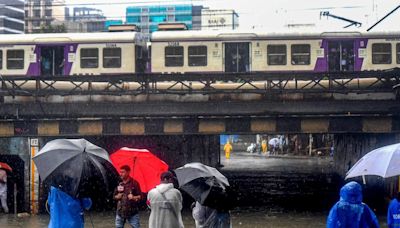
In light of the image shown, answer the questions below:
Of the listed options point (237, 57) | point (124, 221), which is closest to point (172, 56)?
point (237, 57)

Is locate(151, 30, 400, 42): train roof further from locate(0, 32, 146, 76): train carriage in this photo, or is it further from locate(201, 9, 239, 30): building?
locate(201, 9, 239, 30): building

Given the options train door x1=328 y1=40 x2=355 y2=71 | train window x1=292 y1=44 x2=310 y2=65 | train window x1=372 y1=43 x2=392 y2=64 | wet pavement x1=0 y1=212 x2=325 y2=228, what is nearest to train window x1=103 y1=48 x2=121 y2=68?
train window x1=292 y1=44 x2=310 y2=65

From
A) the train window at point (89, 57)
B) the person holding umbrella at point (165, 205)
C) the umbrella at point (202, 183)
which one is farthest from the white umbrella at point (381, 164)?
the train window at point (89, 57)

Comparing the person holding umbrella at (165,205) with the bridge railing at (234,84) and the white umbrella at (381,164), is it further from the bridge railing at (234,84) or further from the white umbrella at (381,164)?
the bridge railing at (234,84)

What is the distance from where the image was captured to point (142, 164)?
10766 mm

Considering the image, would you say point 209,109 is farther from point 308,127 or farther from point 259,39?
point 259,39

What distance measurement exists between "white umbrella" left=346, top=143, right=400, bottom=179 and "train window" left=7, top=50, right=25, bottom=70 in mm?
19563

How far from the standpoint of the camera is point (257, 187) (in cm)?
2786

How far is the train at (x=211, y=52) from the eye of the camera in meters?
23.8

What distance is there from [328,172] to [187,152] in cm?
1237

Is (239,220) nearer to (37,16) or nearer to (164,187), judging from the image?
(164,187)

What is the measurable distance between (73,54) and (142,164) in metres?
14.6

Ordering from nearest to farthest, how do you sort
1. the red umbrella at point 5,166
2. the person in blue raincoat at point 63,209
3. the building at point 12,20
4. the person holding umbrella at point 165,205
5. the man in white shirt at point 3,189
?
the person in blue raincoat at point 63,209 → the person holding umbrella at point 165,205 → the red umbrella at point 5,166 → the man in white shirt at point 3,189 → the building at point 12,20

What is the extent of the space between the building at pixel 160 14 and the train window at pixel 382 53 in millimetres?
99531
